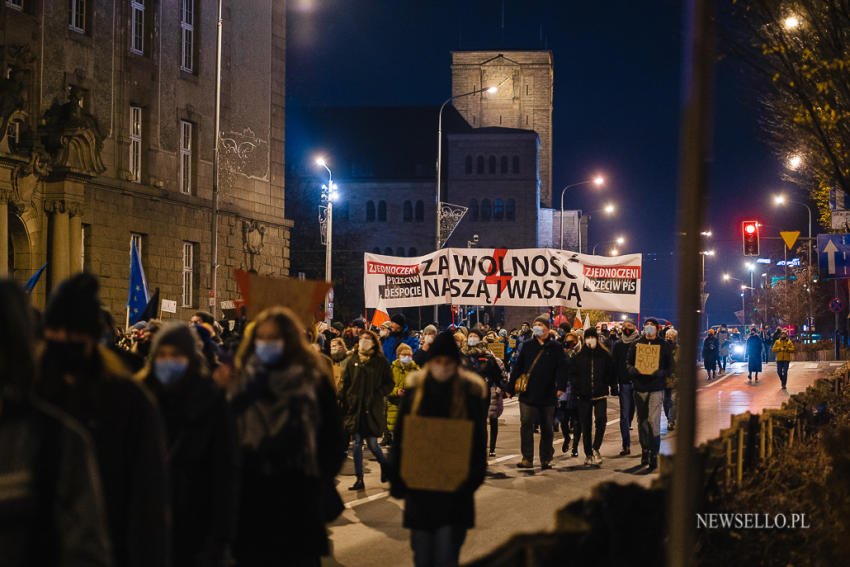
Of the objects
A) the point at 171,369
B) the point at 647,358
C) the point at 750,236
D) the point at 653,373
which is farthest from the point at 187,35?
the point at 171,369

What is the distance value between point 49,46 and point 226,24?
386 inches

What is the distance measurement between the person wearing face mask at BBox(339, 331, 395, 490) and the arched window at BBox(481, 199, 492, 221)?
84.7m

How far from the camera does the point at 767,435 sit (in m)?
10.3

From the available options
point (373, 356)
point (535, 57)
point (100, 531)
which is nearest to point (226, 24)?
point (373, 356)

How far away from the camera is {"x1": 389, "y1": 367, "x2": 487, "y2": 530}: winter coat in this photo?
6492 mm

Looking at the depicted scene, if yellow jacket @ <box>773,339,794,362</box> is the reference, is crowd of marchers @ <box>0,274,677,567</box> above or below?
above

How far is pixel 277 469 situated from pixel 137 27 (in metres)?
30.2

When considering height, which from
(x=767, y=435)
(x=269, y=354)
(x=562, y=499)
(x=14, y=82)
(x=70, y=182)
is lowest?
(x=562, y=499)

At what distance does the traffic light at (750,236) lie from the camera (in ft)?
119

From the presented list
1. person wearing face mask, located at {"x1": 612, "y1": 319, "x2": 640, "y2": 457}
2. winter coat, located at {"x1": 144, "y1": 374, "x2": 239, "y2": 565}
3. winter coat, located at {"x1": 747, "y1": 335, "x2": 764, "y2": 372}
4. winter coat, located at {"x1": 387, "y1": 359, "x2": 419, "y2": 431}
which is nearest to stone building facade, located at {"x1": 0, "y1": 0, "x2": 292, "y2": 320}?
winter coat, located at {"x1": 387, "y1": 359, "x2": 419, "y2": 431}

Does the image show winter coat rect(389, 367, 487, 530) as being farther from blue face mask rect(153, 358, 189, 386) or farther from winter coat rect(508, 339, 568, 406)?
winter coat rect(508, 339, 568, 406)

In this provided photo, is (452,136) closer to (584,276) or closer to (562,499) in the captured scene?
(584,276)

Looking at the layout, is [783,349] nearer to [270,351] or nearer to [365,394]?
[365,394]
